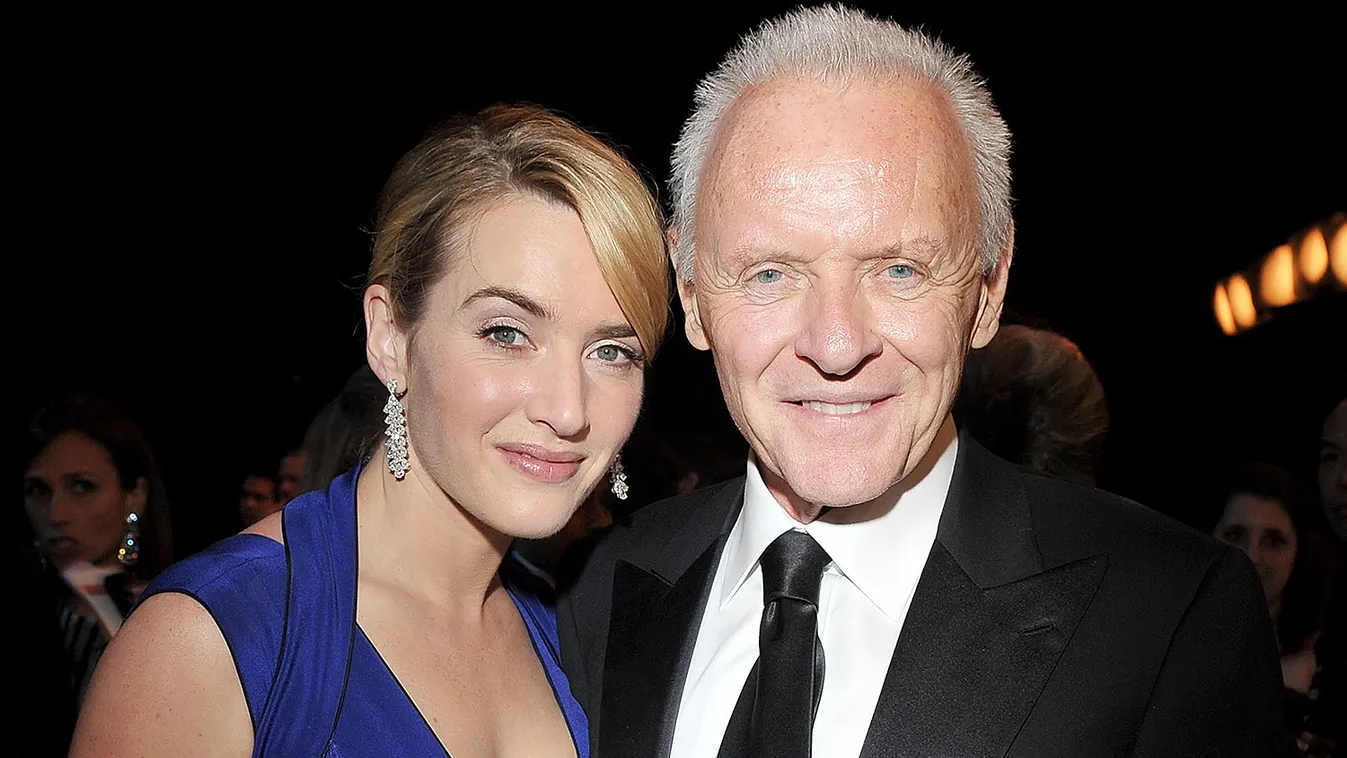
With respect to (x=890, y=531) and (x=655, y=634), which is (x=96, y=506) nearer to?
(x=655, y=634)

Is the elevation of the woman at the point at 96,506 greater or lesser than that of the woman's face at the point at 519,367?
lesser

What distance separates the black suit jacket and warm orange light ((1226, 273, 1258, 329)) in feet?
19.5

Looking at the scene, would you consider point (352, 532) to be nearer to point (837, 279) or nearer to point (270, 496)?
point (837, 279)

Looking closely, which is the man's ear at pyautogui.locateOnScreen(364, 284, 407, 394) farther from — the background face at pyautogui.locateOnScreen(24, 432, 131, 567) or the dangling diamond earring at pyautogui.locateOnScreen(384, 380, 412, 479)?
the background face at pyautogui.locateOnScreen(24, 432, 131, 567)

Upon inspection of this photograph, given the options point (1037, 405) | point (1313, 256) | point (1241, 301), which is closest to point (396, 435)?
point (1037, 405)

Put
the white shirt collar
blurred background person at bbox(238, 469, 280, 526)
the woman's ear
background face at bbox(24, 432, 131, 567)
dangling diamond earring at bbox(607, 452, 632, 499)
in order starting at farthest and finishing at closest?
blurred background person at bbox(238, 469, 280, 526)
the woman's ear
background face at bbox(24, 432, 131, 567)
dangling diamond earring at bbox(607, 452, 632, 499)
the white shirt collar

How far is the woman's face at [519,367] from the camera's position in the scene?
75.0 inches

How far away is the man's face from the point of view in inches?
61.5

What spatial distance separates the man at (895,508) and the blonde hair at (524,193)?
0.21 metres

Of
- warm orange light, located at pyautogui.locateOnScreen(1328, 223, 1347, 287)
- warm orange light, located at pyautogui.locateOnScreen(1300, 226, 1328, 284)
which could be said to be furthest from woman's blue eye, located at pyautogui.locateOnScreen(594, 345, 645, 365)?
warm orange light, located at pyautogui.locateOnScreen(1300, 226, 1328, 284)

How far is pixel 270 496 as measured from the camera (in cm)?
605

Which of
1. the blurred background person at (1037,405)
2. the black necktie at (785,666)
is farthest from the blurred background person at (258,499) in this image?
the black necktie at (785,666)

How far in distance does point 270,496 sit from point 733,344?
4917 millimetres

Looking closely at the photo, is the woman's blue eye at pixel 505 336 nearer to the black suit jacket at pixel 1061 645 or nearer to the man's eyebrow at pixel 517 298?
the man's eyebrow at pixel 517 298
